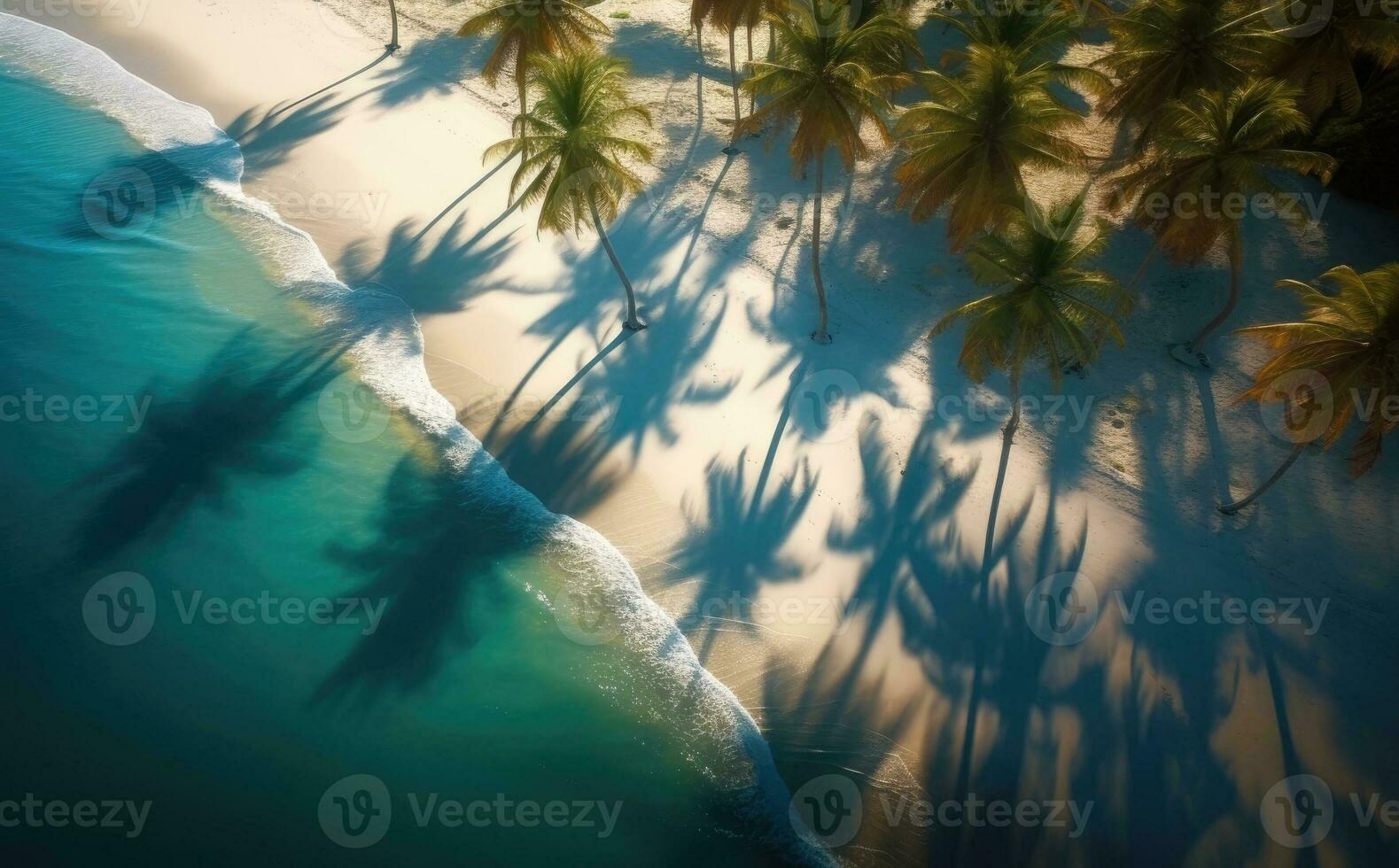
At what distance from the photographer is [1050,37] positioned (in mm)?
22797

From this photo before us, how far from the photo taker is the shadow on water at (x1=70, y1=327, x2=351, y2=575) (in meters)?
20.2

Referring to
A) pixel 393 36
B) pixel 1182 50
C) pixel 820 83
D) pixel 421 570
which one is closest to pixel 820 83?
pixel 820 83

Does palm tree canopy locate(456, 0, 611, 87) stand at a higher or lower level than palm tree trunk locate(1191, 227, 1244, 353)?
lower

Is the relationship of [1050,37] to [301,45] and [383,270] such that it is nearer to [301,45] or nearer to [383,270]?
Result: [383,270]

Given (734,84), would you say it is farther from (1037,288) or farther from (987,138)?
(1037,288)

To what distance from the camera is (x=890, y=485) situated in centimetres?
2061

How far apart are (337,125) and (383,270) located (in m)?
8.75

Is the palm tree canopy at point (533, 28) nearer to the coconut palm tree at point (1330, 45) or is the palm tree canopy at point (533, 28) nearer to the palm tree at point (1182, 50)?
the palm tree at point (1182, 50)

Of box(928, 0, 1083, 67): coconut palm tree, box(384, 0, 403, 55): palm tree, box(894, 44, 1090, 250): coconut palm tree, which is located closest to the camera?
box(894, 44, 1090, 250): coconut palm tree

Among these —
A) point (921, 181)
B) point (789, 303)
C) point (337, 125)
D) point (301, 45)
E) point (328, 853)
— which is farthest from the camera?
point (301, 45)

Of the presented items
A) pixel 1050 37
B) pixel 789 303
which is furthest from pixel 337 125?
pixel 1050 37

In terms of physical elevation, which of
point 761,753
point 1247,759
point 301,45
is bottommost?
point 761,753

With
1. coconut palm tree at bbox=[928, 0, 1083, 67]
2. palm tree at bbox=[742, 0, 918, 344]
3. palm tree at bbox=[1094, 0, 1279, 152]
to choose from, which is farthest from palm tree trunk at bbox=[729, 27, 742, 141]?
palm tree at bbox=[1094, 0, 1279, 152]

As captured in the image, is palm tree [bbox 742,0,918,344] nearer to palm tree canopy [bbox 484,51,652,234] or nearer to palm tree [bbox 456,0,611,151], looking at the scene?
palm tree canopy [bbox 484,51,652,234]
